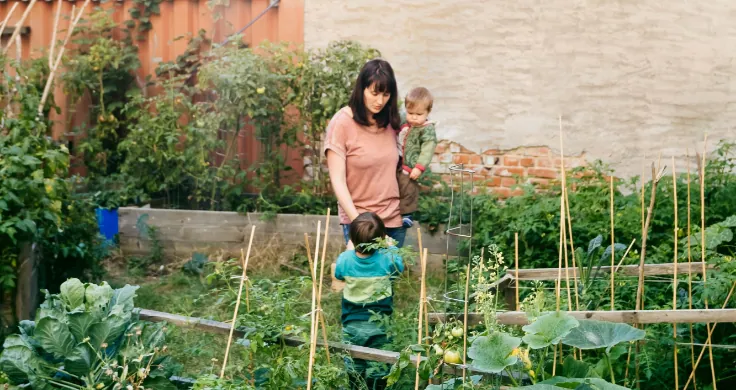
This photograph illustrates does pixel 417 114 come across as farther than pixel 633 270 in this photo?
Yes

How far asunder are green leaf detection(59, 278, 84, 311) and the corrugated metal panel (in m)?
3.93

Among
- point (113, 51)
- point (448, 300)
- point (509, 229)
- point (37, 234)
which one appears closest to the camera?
point (448, 300)

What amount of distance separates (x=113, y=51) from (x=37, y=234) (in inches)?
134

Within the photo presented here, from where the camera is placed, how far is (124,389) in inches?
135

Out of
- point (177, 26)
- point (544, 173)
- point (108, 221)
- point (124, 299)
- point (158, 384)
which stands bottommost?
point (158, 384)

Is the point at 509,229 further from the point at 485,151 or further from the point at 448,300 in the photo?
the point at 448,300

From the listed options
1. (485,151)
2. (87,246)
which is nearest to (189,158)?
(87,246)

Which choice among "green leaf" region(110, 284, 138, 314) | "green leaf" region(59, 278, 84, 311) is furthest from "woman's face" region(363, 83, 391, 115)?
"green leaf" region(59, 278, 84, 311)

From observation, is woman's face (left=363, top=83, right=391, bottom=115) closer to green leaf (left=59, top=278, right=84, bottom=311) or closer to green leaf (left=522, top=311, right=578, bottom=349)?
green leaf (left=59, top=278, right=84, bottom=311)

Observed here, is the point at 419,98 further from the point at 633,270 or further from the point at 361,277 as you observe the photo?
the point at 633,270

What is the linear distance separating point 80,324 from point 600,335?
1985 mm

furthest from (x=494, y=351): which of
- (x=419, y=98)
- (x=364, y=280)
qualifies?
(x=419, y=98)

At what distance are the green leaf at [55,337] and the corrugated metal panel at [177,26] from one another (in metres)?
4.09

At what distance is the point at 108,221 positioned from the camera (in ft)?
23.6
